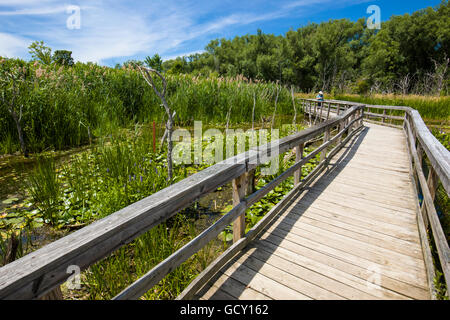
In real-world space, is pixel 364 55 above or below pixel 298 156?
above

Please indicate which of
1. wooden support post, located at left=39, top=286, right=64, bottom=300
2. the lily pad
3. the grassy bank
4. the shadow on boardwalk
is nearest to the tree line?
the grassy bank

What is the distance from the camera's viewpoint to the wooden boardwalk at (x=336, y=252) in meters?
1.88

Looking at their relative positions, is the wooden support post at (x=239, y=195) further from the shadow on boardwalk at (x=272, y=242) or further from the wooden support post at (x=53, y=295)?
the wooden support post at (x=53, y=295)

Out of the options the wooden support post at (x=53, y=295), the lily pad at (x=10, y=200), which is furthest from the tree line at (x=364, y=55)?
the wooden support post at (x=53, y=295)

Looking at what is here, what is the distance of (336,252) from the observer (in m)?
2.33

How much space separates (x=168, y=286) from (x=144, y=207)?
118cm

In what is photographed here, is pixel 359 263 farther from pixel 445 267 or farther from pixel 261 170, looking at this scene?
pixel 261 170

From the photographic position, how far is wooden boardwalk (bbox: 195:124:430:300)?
1.88 meters

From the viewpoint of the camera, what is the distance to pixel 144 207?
1.28 m

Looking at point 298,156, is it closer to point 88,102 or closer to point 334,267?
point 334,267

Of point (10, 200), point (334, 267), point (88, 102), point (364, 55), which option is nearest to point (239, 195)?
point (334, 267)

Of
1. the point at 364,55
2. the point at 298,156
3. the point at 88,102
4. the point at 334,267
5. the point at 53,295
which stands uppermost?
the point at 364,55

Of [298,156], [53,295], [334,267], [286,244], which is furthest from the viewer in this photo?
[298,156]
